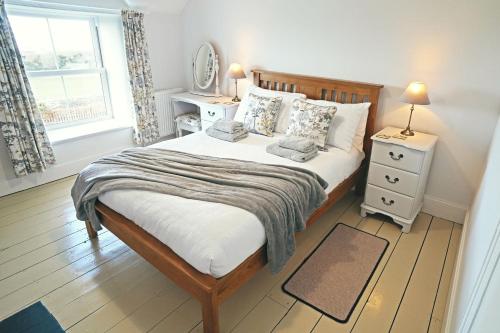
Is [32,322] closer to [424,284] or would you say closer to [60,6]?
[424,284]

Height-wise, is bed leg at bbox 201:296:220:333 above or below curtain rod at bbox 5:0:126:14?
below

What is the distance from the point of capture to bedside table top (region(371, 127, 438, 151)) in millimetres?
2293

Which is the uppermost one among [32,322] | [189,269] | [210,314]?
[189,269]

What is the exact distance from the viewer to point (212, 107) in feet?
12.0

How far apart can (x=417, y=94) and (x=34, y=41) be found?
12.5ft

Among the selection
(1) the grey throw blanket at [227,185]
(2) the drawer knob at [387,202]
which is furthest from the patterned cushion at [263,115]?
(2) the drawer knob at [387,202]

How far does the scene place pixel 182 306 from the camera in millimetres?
1842

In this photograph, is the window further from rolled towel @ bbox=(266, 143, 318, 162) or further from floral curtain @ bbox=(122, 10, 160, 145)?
rolled towel @ bbox=(266, 143, 318, 162)

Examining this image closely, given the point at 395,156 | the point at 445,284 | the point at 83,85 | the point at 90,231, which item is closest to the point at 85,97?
the point at 83,85

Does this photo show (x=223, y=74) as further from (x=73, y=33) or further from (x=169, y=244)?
(x=169, y=244)

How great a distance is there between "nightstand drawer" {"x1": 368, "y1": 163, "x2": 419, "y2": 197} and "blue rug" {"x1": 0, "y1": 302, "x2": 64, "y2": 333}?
96.6 inches

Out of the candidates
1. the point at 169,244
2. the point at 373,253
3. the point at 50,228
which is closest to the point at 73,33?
the point at 50,228

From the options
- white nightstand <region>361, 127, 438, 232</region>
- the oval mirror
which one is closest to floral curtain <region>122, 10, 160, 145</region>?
the oval mirror

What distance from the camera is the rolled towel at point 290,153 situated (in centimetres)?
236
